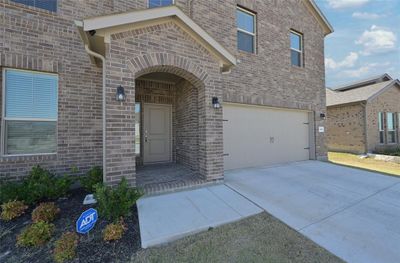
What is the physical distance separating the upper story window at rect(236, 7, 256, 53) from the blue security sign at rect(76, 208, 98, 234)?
702cm

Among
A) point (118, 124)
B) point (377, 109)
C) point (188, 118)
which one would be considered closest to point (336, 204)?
point (188, 118)

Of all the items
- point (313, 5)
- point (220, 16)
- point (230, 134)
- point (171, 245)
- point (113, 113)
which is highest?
point (313, 5)

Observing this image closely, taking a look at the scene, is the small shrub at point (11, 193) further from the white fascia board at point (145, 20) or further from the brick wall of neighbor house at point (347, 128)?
the brick wall of neighbor house at point (347, 128)

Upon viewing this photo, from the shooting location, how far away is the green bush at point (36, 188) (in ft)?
11.8

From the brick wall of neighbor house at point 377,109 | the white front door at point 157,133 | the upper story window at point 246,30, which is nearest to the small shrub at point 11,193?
the white front door at point 157,133

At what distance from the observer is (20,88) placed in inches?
174

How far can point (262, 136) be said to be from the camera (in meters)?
7.52

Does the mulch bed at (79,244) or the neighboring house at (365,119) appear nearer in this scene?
the mulch bed at (79,244)

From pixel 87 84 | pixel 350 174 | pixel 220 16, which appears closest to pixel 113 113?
pixel 87 84

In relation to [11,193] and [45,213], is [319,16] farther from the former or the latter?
[11,193]

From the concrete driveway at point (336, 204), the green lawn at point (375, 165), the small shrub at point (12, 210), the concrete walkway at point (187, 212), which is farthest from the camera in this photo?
the green lawn at point (375, 165)

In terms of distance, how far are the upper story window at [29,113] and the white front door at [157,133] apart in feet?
8.87

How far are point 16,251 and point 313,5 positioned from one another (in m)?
13.0

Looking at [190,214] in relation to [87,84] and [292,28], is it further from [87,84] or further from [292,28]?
[292,28]
